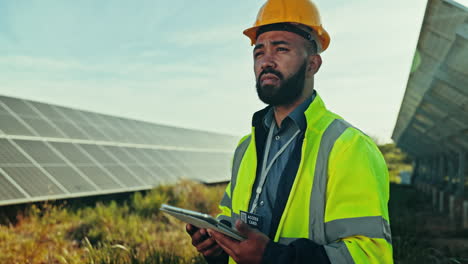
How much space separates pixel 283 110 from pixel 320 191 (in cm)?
68

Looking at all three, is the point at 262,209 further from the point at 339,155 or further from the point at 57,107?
the point at 57,107

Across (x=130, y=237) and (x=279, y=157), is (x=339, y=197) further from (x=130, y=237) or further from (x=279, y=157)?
(x=130, y=237)

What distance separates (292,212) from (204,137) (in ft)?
78.5

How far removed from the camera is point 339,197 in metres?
1.83

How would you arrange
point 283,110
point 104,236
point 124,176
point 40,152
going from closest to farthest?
point 283,110
point 104,236
point 40,152
point 124,176

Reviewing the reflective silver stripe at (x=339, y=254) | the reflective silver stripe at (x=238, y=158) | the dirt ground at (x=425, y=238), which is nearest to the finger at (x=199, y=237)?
the reflective silver stripe at (x=238, y=158)

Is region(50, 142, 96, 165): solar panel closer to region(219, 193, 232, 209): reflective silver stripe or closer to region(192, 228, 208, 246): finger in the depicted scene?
region(219, 193, 232, 209): reflective silver stripe

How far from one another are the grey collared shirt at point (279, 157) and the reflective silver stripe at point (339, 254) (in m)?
0.50

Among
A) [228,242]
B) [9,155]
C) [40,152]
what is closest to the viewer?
[228,242]

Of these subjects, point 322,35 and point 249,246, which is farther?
point 322,35

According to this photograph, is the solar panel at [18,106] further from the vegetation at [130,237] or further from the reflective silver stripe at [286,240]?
the reflective silver stripe at [286,240]

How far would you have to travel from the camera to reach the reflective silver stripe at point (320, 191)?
1893 millimetres

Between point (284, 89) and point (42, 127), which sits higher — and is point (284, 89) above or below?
above

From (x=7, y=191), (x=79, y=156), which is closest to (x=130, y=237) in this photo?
(x=7, y=191)
